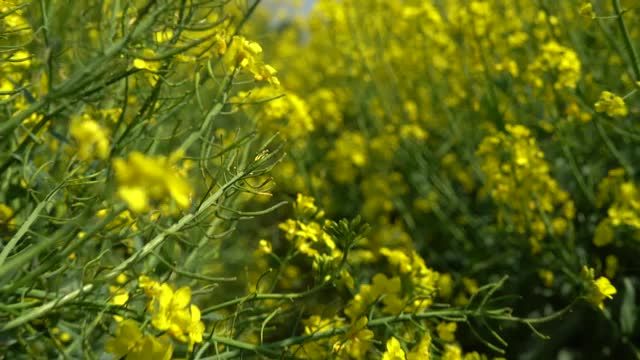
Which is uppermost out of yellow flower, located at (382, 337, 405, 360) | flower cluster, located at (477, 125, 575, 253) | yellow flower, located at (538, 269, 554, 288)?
yellow flower, located at (382, 337, 405, 360)

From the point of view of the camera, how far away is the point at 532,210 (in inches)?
84.9

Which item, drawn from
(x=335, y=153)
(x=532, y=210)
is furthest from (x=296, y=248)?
(x=335, y=153)

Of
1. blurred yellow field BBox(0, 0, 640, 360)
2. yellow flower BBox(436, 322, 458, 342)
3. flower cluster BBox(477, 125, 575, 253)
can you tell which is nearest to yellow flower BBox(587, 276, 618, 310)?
blurred yellow field BBox(0, 0, 640, 360)

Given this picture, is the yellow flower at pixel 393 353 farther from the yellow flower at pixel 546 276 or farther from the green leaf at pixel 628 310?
the yellow flower at pixel 546 276

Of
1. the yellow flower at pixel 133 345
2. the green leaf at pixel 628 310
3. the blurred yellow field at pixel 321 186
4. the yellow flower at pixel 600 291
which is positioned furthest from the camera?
the green leaf at pixel 628 310

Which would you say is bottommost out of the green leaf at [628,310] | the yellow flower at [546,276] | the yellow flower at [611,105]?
the yellow flower at [546,276]

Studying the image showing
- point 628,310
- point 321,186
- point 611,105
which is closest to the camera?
point 611,105

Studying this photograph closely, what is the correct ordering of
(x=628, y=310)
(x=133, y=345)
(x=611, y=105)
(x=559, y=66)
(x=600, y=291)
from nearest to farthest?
(x=133, y=345)
(x=600, y=291)
(x=611, y=105)
(x=628, y=310)
(x=559, y=66)

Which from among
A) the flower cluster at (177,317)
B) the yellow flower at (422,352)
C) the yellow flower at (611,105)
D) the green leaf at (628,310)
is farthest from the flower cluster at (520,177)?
the flower cluster at (177,317)

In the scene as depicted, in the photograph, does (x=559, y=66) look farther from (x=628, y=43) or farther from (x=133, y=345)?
(x=133, y=345)

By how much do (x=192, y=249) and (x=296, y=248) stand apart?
0.30 metres

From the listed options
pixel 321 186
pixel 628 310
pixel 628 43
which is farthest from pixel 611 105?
pixel 321 186

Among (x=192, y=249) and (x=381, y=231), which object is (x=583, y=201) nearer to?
(x=381, y=231)

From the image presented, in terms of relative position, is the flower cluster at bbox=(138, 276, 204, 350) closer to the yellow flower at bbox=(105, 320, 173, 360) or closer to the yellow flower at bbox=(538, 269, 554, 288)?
the yellow flower at bbox=(105, 320, 173, 360)
